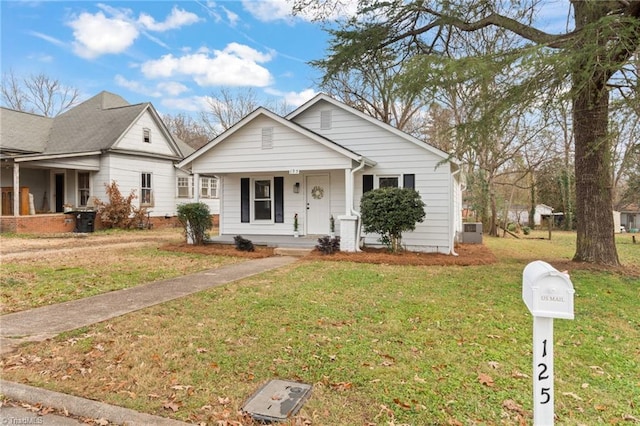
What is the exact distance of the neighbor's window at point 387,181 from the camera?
1216cm

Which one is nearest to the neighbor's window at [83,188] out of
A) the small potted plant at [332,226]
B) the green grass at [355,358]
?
the small potted plant at [332,226]

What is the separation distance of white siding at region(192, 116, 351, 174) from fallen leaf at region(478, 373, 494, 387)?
8.34 meters

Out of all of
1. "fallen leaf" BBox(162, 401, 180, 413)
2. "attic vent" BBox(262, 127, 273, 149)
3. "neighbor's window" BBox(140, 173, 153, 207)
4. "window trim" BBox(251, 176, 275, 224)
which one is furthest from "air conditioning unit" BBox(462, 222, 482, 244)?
"neighbor's window" BBox(140, 173, 153, 207)

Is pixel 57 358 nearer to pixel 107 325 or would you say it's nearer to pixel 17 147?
pixel 107 325

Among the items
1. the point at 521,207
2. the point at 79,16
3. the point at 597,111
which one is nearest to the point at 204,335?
the point at 597,111

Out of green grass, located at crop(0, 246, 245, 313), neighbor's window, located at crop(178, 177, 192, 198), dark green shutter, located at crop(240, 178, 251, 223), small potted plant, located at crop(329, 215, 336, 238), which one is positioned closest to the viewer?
green grass, located at crop(0, 246, 245, 313)

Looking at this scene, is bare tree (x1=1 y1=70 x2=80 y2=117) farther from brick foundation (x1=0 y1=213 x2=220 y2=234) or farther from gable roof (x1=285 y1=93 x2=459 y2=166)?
gable roof (x1=285 y1=93 x2=459 y2=166)

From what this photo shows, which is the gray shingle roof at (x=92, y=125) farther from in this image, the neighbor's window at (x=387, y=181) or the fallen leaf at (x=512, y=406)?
the fallen leaf at (x=512, y=406)

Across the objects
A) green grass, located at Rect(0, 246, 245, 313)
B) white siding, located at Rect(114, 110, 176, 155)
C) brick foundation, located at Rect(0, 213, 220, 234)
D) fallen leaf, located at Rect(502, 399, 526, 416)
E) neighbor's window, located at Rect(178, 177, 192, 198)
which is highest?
white siding, located at Rect(114, 110, 176, 155)

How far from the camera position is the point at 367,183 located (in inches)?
489

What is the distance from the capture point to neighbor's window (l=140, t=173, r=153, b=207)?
20.7 meters

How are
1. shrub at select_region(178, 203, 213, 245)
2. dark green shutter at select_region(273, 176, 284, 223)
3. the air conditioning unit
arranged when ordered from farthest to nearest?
1. the air conditioning unit
2. dark green shutter at select_region(273, 176, 284, 223)
3. shrub at select_region(178, 203, 213, 245)

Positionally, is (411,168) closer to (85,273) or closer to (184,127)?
(85,273)

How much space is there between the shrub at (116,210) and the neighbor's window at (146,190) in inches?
57.9
